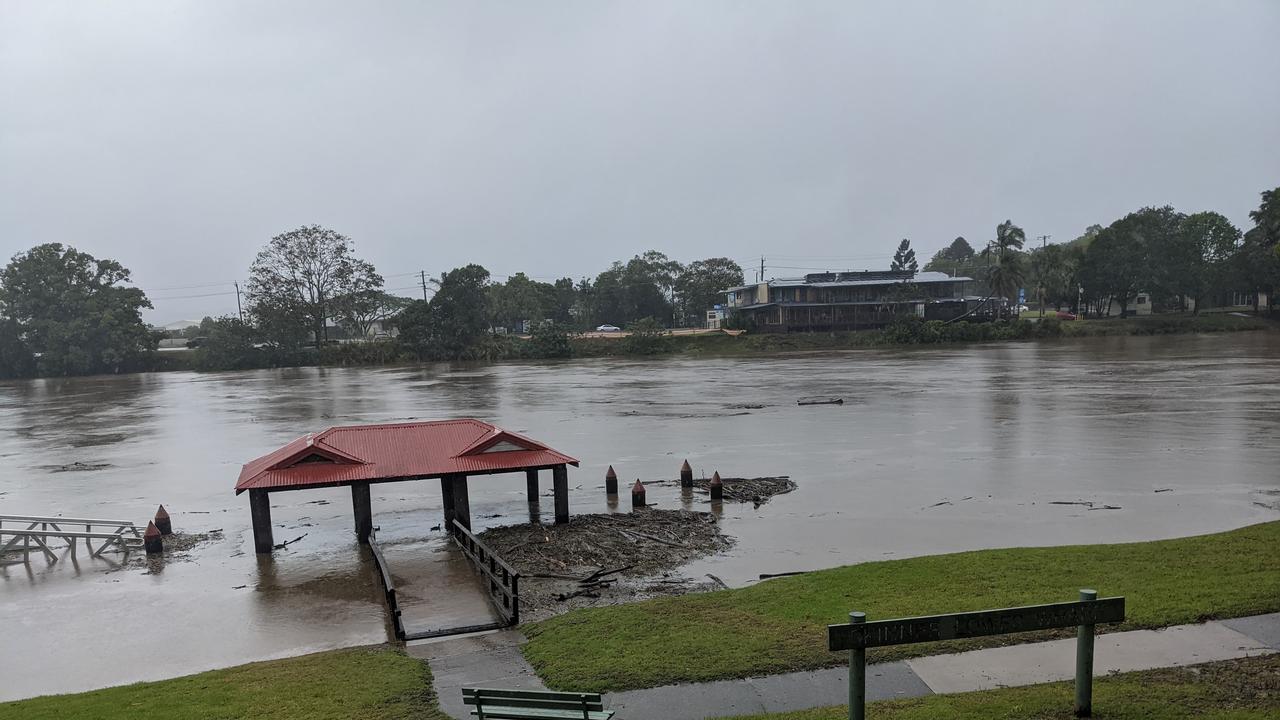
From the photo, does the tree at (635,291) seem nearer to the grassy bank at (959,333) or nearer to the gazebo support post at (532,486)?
the grassy bank at (959,333)

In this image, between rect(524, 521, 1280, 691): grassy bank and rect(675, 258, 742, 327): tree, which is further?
rect(675, 258, 742, 327): tree

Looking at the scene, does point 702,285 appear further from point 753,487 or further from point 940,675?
point 940,675

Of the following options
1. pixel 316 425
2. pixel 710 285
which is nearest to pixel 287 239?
pixel 710 285

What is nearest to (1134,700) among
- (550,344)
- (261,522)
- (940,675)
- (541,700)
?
(940,675)

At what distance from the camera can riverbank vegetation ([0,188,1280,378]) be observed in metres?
95.9

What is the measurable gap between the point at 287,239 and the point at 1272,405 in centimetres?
9907

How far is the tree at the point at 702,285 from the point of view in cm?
12544

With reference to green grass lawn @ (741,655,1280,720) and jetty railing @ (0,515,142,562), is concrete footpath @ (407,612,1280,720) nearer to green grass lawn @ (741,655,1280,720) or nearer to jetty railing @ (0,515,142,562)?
green grass lawn @ (741,655,1280,720)

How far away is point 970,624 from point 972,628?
4 cm

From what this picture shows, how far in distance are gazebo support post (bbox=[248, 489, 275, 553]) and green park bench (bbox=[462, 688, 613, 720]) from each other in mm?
13482

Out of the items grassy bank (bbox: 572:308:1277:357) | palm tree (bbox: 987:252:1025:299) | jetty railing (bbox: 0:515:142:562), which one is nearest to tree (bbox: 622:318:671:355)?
grassy bank (bbox: 572:308:1277:357)

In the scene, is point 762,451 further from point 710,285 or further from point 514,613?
point 710,285

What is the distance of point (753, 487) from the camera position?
80.4 feet

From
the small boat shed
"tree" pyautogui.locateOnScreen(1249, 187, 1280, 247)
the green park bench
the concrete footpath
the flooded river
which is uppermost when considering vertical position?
"tree" pyautogui.locateOnScreen(1249, 187, 1280, 247)
